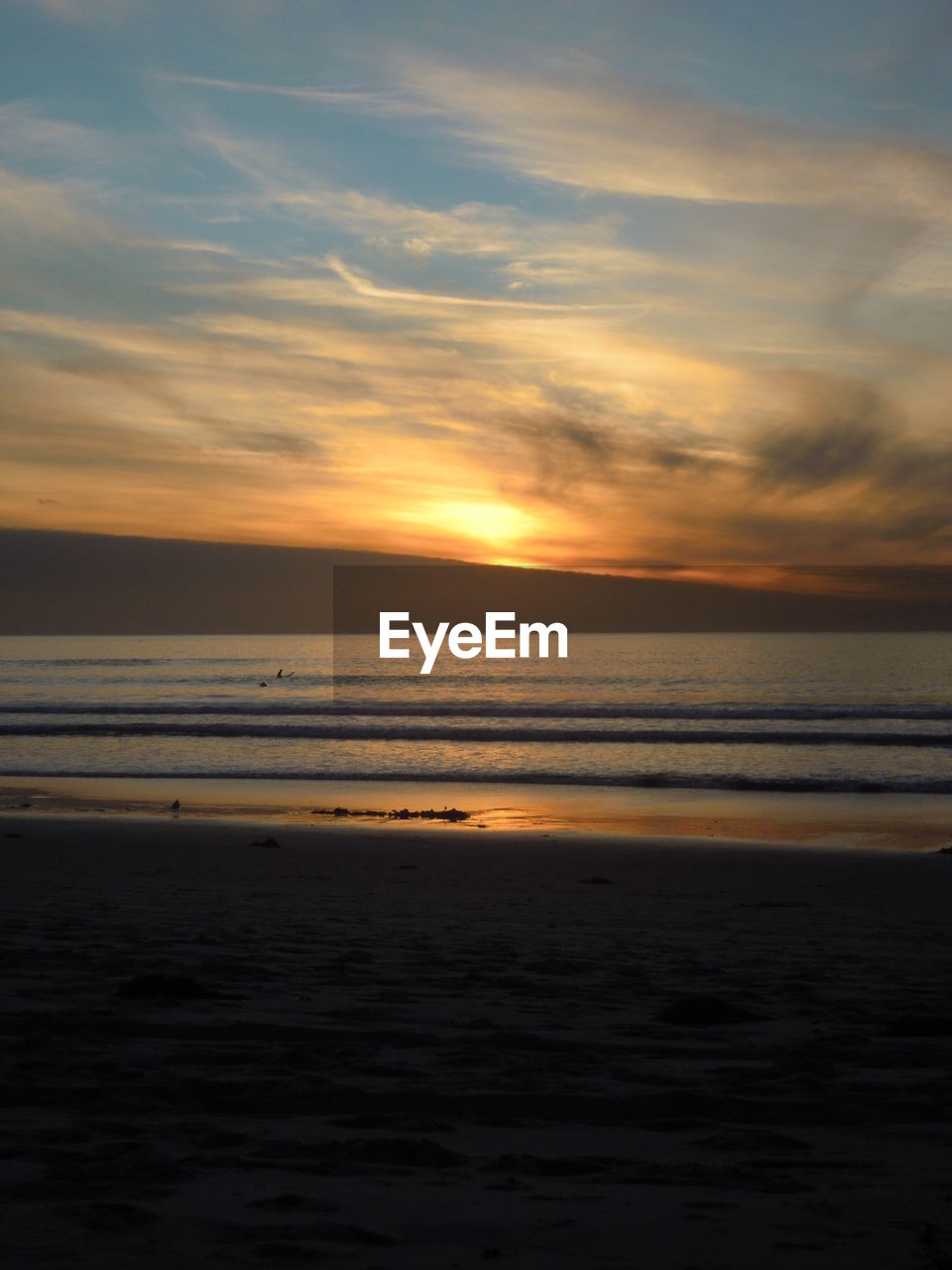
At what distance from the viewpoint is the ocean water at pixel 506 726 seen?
27234mm

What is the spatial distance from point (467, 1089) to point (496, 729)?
33.7 m

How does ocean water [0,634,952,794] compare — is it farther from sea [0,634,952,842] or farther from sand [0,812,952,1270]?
sand [0,812,952,1270]

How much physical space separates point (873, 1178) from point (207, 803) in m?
19.3

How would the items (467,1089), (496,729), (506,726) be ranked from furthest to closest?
(506,726), (496,729), (467,1089)

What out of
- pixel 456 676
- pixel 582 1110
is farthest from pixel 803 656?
pixel 582 1110

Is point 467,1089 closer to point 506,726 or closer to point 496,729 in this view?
point 496,729

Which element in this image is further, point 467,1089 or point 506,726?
point 506,726

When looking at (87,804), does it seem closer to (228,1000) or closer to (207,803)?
(207,803)

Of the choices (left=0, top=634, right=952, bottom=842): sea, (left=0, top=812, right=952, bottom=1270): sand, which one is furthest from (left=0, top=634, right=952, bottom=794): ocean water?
(left=0, top=812, right=952, bottom=1270): sand

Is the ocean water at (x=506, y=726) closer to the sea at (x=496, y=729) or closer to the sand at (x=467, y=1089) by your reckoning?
the sea at (x=496, y=729)

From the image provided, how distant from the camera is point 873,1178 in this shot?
361 cm

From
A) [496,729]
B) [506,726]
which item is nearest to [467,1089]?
[496,729]

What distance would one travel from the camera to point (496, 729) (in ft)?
125

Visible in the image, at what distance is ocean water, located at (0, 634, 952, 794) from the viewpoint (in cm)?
2723
